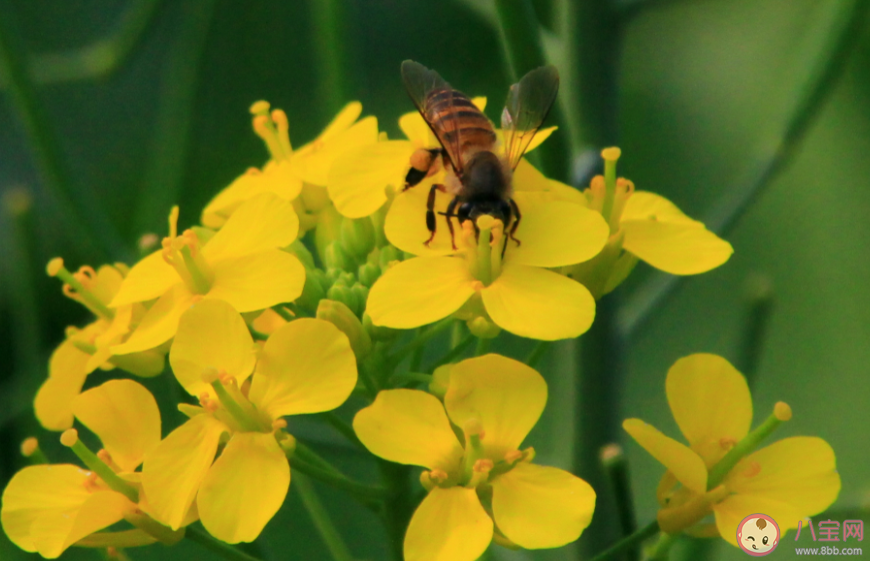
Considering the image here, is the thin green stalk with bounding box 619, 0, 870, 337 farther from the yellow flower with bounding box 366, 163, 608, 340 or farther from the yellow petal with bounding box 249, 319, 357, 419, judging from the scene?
the yellow petal with bounding box 249, 319, 357, 419

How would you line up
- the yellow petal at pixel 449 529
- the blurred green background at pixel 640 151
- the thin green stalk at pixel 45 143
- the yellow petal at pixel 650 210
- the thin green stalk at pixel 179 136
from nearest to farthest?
the yellow petal at pixel 449 529 < the yellow petal at pixel 650 210 < the thin green stalk at pixel 45 143 < the thin green stalk at pixel 179 136 < the blurred green background at pixel 640 151

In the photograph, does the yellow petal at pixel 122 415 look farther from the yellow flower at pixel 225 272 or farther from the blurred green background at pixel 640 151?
the blurred green background at pixel 640 151

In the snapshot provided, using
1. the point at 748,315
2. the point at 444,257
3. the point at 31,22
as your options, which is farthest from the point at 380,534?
the point at 31,22

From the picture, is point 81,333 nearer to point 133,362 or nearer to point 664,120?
point 133,362

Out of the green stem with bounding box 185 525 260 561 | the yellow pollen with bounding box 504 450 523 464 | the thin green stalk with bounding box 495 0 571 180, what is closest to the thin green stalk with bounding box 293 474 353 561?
the green stem with bounding box 185 525 260 561

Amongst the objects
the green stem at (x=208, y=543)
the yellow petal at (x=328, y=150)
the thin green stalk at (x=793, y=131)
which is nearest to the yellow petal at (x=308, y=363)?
the green stem at (x=208, y=543)

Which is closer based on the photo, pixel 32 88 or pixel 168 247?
pixel 168 247
